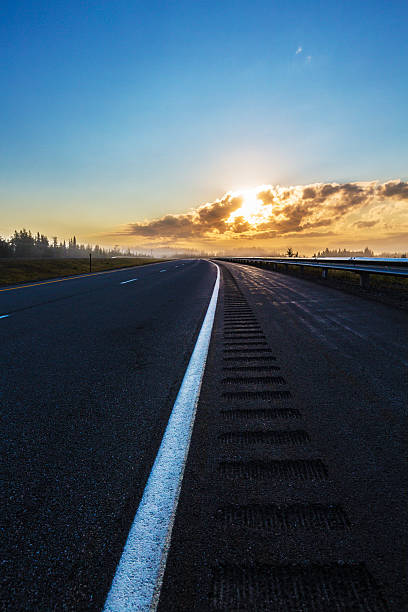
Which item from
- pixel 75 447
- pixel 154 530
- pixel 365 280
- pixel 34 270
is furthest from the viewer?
pixel 34 270

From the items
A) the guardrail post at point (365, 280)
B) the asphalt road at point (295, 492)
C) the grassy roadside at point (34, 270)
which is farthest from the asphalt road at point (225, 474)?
the grassy roadside at point (34, 270)

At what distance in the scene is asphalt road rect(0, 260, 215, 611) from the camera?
1282 millimetres

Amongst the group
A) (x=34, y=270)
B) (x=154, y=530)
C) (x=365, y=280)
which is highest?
(x=34, y=270)

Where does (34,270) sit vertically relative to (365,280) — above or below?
above

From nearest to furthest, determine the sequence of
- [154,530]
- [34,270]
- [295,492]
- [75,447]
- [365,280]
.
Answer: [154,530] → [295,492] → [75,447] → [365,280] → [34,270]

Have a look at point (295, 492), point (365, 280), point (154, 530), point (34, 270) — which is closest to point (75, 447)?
point (154, 530)

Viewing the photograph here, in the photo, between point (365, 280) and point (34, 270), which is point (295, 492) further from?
point (34, 270)

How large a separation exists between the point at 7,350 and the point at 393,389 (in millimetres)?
4665

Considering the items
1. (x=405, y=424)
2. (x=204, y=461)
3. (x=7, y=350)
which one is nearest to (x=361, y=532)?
(x=204, y=461)

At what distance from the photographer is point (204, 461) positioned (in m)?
1.99

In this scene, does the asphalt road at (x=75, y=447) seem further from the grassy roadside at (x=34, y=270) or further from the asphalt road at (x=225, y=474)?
the grassy roadside at (x=34, y=270)

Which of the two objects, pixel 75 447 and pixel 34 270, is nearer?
pixel 75 447

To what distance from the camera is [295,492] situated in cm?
170

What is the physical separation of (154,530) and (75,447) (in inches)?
36.8
